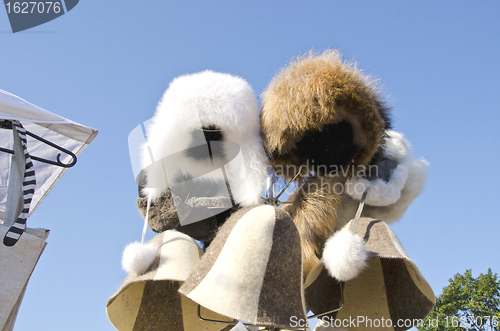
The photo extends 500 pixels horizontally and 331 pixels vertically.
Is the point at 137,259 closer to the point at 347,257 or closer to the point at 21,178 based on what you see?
the point at 21,178

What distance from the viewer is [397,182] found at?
1402 millimetres

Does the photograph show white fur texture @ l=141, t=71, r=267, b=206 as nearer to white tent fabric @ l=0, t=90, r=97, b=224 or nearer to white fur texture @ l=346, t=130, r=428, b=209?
white tent fabric @ l=0, t=90, r=97, b=224

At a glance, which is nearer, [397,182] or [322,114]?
[322,114]

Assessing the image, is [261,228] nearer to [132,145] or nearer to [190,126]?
[190,126]

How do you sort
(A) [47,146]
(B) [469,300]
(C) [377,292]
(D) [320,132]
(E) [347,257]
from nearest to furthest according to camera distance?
(E) [347,257]
(D) [320,132]
(C) [377,292]
(A) [47,146]
(B) [469,300]

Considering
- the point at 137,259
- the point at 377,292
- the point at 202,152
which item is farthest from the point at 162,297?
the point at 377,292

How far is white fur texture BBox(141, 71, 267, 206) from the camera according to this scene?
1323 mm

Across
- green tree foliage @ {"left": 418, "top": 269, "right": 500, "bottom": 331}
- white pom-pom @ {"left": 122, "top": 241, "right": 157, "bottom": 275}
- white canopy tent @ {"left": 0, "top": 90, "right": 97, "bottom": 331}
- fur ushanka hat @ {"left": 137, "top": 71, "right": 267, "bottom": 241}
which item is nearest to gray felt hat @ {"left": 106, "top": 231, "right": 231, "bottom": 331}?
white pom-pom @ {"left": 122, "top": 241, "right": 157, "bottom": 275}

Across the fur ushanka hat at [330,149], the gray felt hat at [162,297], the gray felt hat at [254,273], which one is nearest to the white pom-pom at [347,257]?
the fur ushanka hat at [330,149]

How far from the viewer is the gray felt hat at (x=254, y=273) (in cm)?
94

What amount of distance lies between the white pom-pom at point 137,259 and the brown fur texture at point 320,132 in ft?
1.70

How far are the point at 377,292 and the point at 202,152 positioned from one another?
808mm

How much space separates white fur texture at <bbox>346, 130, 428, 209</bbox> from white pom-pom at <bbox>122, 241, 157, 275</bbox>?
0.73 meters

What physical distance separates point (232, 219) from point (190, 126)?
0.39 m
